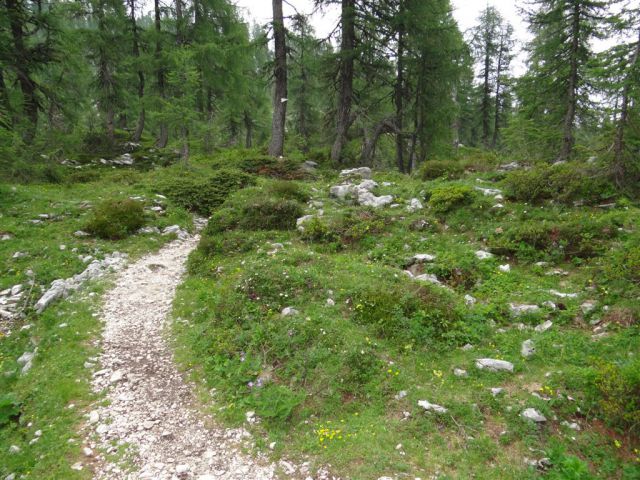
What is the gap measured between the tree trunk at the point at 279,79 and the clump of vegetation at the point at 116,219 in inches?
396

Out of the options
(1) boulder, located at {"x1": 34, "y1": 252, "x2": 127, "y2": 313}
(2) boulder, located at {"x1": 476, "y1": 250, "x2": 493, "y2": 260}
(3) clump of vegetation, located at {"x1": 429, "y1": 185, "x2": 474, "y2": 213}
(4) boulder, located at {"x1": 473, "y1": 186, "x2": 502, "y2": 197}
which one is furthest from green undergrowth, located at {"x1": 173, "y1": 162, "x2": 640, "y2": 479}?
(1) boulder, located at {"x1": 34, "y1": 252, "x2": 127, "y2": 313}

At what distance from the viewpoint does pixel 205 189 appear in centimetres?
1653

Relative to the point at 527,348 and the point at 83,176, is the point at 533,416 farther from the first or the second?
the point at 83,176

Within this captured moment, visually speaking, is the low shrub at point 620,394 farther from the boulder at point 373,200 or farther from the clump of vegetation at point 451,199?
the boulder at point 373,200

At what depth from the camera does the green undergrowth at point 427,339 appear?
4504 millimetres

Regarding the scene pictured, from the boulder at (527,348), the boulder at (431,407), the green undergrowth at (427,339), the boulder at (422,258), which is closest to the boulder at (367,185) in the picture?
the green undergrowth at (427,339)

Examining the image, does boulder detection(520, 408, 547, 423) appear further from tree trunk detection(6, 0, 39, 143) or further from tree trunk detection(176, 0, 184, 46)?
tree trunk detection(176, 0, 184, 46)

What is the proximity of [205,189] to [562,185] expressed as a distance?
13723 mm

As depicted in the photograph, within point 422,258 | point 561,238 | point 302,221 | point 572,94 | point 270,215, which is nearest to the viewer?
point 561,238

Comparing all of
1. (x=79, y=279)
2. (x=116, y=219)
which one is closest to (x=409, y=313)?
(x=79, y=279)

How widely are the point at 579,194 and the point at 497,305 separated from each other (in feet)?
19.5

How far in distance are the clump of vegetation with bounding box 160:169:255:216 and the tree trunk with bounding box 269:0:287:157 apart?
506cm

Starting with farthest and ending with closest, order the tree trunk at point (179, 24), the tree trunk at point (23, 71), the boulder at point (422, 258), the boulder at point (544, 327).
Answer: the tree trunk at point (179, 24), the tree trunk at point (23, 71), the boulder at point (422, 258), the boulder at point (544, 327)

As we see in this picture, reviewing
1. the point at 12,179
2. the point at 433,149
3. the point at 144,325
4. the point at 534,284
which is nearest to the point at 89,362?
the point at 144,325
